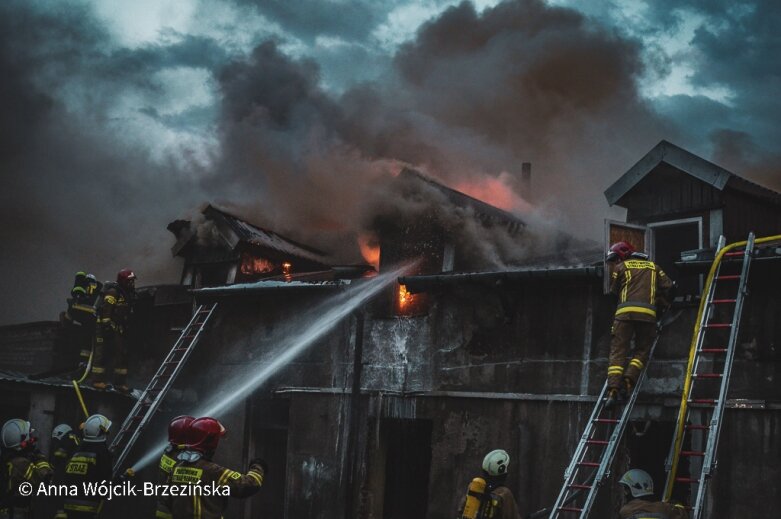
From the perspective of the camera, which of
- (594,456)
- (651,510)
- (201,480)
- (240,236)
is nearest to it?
(651,510)

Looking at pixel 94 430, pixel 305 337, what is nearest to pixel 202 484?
pixel 94 430

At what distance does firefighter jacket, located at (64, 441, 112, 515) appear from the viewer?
9.38 meters

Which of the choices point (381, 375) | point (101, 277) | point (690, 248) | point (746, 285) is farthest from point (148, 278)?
point (746, 285)

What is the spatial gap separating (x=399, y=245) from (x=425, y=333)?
2.63 m

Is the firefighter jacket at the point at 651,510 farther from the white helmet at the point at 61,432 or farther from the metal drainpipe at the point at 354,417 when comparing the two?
the white helmet at the point at 61,432

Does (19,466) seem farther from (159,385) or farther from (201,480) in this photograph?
(159,385)

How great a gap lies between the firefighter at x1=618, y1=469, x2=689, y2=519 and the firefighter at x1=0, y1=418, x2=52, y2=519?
267 inches

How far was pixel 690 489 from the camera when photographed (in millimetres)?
10266

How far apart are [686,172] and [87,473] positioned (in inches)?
341

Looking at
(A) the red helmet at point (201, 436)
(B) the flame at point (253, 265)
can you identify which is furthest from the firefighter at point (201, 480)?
(B) the flame at point (253, 265)

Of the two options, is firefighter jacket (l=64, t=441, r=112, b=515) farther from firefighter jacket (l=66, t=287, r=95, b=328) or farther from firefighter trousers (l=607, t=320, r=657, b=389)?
firefighter jacket (l=66, t=287, r=95, b=328)

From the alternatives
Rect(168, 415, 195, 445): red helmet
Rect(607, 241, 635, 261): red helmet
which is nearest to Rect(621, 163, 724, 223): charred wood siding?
Rect(607, 241, 635, 261): red helmet

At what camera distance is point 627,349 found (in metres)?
9.51

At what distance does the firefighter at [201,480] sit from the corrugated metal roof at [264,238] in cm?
941
